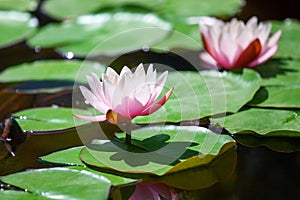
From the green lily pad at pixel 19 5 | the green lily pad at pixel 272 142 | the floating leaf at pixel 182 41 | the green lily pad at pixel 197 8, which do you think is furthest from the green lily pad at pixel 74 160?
the green lily pad at pixel 19 5

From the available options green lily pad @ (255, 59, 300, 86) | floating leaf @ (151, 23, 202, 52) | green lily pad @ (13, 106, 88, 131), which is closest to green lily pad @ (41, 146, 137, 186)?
green lily pad @ (13, 106, 88, 131)

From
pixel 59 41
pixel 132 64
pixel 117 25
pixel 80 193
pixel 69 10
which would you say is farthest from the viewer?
pixel 69 10

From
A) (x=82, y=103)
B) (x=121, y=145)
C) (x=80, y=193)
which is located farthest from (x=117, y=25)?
(x=80, y=193)

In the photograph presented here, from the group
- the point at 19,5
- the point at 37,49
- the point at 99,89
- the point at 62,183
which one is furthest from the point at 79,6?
the point at 62,183

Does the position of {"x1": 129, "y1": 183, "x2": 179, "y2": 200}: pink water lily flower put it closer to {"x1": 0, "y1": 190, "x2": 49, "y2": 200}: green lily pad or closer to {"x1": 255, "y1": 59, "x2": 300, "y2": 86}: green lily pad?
Answer: {"x1": 0, "y1": 190, "x2": 49, "y2": 200}: green lily pad

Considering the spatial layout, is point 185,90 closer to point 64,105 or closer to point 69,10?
point 64,105

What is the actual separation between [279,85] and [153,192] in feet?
1.75

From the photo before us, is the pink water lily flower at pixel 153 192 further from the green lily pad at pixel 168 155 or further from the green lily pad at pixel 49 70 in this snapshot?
the green lily pad at pixel 49 70

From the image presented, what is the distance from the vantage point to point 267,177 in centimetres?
108

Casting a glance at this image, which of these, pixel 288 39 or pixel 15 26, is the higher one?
pixel 15 26

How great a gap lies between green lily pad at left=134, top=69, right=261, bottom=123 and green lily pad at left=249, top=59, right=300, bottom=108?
3cm

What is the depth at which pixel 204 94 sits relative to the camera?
4.34 ft

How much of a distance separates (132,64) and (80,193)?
2.27 feet

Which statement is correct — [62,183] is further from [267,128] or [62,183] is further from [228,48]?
[228,48]
